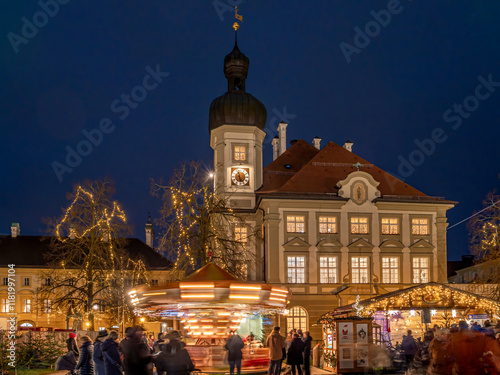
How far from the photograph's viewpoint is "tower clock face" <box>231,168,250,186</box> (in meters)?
→ 50.4

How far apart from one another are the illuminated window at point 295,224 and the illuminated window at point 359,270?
14.2 feet

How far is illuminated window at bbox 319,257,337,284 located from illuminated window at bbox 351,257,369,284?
1.32 m

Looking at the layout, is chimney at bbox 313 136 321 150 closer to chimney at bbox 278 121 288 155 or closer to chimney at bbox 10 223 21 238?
chimney at bbox 278 121 288 155

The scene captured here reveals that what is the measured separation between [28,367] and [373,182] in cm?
2885

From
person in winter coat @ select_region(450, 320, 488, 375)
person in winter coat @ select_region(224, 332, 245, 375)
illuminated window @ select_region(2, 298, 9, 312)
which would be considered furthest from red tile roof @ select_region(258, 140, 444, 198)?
person in winter coat @ select_region(450, 320, 488, 375)

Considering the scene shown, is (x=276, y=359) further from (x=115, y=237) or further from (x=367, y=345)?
(x=115, y=237)

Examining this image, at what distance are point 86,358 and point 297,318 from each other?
3133 cm

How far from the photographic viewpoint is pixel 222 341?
21.6m

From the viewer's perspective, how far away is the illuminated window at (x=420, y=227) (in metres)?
48.7

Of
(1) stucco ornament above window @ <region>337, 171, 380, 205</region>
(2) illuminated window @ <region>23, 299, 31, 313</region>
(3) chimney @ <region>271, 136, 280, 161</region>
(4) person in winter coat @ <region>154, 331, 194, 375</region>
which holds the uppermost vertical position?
(3) chimney @ <region>271, 136, 280, 161</region>

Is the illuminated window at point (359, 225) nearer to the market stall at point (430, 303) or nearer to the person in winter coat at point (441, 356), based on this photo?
the market stall at point (430, 303)

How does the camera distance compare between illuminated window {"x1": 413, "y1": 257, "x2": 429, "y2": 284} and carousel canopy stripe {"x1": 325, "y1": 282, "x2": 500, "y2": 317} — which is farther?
illuminated window {"x1": 413, "y1": 257, "x2": 429, "y2": 284}

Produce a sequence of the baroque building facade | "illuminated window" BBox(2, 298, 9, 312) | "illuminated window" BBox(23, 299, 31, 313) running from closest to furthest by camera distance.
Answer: the baroque building facade → "illuminated window" BBox(2, 298, 9, 312) → "illuminated window" BBox(23, 299, 31, 313)

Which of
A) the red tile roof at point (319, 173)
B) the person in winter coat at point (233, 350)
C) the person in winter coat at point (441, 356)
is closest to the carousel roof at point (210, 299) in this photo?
the person in winter coat at point (233, 350)
